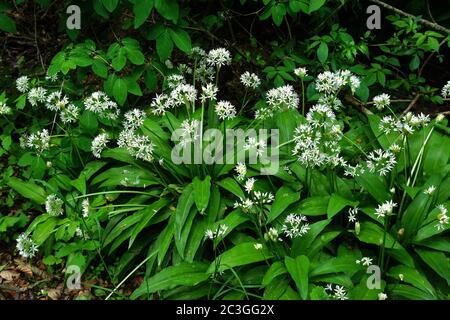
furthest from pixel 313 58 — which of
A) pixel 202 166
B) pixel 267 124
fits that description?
pixel 202 166

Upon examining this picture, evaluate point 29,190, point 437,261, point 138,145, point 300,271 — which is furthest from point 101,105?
point 437,261

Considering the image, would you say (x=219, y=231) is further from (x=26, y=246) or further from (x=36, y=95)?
(x=36, y=95)

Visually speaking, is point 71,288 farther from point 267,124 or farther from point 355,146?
point 355,146

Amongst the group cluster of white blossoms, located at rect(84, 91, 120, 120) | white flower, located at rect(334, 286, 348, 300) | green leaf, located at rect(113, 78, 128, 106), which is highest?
green leaf, located at rect(113, 78, 128, 106)

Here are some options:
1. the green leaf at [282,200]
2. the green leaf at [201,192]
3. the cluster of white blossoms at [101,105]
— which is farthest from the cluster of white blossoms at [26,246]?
the green leaf at [282,200]

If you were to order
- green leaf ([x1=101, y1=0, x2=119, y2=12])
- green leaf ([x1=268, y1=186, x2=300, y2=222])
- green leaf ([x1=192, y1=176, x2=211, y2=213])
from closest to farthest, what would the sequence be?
green leaf ([x1=268, y1=186, x2=300, y2=222]) → green leaf ([x1=192, y1=176, x2=211, y2=213]) → green leaf ([x1=101, y1=0, x2=119, y2=12])

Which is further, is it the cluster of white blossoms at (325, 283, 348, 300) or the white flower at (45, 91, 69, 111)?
the white flower at (45, 91, 69, 111)

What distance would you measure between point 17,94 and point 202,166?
240cm

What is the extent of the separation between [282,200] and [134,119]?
4.62 feet

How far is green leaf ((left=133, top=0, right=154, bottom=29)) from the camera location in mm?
3717

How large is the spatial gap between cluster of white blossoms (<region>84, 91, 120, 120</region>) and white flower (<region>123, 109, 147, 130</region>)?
12 cm

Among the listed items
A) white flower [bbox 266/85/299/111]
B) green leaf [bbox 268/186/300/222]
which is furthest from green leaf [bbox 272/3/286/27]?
green leaf [bbox 268/186/300/222]

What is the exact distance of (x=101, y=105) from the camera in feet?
13.5

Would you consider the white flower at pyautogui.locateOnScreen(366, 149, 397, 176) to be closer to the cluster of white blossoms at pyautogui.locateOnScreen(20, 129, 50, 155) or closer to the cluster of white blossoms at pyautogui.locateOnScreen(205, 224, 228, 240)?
the cluster of white blossoms at pyautogui.locateOnScreen(205, 224, 228, 240)
